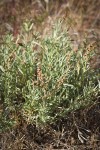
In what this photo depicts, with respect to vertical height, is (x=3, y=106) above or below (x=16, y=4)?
below

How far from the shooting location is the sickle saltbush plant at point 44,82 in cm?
230

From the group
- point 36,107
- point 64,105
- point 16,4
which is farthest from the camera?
point 16,4

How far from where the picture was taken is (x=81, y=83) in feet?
8.15

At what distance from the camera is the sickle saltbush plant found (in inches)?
90.4

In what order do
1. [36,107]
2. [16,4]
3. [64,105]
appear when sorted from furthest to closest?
[16,4]
[64,105]
[36,107]

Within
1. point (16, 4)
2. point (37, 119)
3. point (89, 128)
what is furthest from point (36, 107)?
point (16, 4)

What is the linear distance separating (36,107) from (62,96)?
26 centimetres

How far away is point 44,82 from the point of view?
7.63ft

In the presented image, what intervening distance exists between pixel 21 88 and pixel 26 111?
224mm

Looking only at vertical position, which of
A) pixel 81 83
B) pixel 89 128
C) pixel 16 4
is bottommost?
pixel 89 128

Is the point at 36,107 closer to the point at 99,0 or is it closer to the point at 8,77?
the point at 8,77

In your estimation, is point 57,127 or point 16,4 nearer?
point 57,127

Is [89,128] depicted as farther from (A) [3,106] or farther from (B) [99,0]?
(B) [99,0]

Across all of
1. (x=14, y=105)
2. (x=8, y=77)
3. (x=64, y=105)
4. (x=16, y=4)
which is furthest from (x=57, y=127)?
(x=16, y=4)
